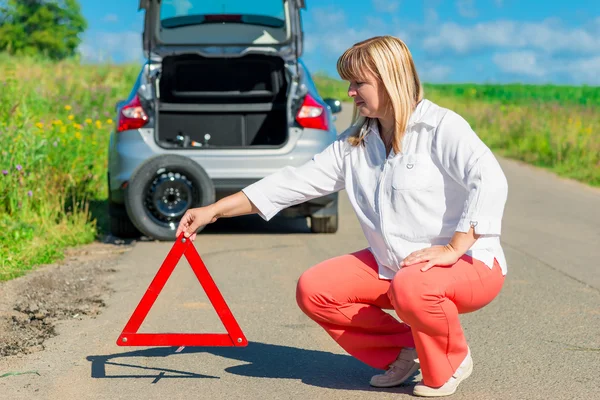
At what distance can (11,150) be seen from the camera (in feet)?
31.2

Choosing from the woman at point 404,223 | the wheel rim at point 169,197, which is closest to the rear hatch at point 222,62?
the wheel rim at point 169,197

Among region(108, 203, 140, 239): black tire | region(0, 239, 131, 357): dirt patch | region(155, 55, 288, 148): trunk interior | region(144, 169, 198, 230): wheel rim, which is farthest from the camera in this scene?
region(155, 55, 288, 148): trunk interior

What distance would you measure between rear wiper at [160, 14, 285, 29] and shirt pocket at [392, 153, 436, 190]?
5870 mm

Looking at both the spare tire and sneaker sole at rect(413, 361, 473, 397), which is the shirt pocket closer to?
sneaker sole at rect(413, 361, 473, 397)

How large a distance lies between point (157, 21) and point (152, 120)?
107 centimetres

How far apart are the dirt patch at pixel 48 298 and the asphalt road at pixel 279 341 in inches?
4.7

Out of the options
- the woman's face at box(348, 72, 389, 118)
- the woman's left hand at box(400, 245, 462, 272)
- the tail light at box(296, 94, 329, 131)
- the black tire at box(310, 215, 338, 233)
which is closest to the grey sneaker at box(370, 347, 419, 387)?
the woman's left hand at box(400, 245, 462, 272)

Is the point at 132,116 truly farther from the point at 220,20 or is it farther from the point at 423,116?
the point at 423,116

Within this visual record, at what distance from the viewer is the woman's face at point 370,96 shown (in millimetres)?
4230

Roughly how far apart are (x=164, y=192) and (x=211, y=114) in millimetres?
1236

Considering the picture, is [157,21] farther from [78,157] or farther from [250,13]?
[78,157]

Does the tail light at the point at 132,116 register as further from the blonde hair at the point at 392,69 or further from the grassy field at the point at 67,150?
the blonde hair at the point at 392,69

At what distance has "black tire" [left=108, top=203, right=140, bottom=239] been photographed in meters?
9.28

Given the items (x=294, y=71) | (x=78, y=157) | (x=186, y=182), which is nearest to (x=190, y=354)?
(x=186, y=182)
